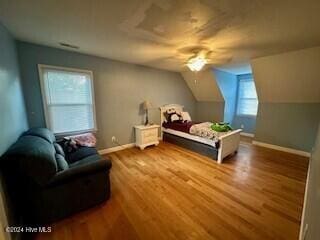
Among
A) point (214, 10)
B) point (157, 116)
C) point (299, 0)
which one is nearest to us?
point (299, 0)

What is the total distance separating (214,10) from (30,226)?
3.14 metres

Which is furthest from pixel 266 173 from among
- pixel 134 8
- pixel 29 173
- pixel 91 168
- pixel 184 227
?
pixel 29 173

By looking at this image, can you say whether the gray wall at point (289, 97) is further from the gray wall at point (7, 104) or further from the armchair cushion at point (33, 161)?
the gray wall at point (7, 104)

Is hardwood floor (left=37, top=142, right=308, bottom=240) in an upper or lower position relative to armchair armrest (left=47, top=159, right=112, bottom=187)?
lower

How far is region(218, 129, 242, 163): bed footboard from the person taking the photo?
3174 millimetres

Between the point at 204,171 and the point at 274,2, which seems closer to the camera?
the point at 274,2

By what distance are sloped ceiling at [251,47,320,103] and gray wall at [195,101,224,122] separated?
1.62m

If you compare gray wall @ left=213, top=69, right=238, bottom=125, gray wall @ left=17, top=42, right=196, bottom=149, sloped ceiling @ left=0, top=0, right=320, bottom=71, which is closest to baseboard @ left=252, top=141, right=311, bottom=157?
gray wall @ left=213, top=69, right=238, bottom=125

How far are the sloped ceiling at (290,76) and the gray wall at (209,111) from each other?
162 cm

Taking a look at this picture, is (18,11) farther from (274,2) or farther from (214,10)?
(274,2)

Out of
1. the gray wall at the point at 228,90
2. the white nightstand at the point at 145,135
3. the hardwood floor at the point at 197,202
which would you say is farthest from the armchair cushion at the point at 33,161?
the gray wall at the point at 228,90

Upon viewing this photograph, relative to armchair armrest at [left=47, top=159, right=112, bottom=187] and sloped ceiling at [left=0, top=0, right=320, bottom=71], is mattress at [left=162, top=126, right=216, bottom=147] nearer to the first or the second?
sloped ceiling at [left=0, top=0, right=320, bottom=71]

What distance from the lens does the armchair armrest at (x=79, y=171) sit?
163 centimetres

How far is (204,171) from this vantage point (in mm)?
2879
